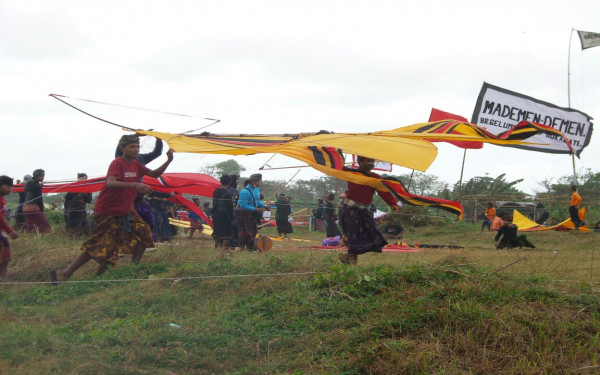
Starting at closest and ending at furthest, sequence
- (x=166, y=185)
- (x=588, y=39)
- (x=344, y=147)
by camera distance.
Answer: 1. (x=344, y=147)
2. (x=166, y=185)
3. (x=588, y=39)

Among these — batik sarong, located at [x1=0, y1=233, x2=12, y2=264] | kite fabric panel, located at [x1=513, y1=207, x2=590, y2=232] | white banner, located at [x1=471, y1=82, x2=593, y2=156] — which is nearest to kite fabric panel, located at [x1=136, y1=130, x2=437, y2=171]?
batik sarong, located at [x1=0, y1=233, x2=12, y2=264]

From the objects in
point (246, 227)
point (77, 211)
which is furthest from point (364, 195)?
point (77, 211)

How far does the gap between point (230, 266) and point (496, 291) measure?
2858mm

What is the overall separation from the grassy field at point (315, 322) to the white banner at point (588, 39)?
12.8 m

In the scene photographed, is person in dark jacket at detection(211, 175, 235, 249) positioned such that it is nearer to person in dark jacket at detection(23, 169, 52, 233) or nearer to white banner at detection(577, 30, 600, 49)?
person in dark jacket at detection(23, 169, 52, 233)

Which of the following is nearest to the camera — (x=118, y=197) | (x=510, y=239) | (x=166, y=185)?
(x=118, y=197)

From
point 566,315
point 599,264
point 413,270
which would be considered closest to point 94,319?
point 413,270

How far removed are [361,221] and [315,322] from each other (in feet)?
7.46

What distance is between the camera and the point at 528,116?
50.9ft

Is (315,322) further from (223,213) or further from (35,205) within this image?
(35,205)

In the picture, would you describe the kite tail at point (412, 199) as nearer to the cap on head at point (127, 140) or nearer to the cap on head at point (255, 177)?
the cap on head at point (127, 140)

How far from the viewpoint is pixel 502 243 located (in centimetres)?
1052

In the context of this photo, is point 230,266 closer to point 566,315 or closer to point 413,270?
point 413,270

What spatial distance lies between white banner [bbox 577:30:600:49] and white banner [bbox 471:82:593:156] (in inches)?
87.5
